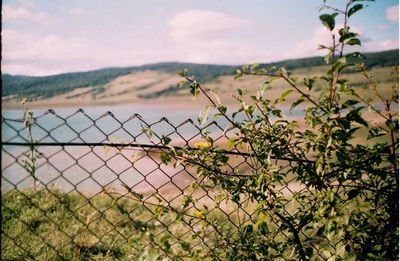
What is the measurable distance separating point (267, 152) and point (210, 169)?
316mm

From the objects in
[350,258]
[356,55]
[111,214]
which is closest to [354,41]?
[356,55]

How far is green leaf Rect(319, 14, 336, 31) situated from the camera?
4.62ft

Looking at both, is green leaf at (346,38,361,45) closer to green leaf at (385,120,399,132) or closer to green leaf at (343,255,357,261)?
green leaf at (385,120,399,132)

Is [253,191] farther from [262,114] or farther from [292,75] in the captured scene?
[292,75]

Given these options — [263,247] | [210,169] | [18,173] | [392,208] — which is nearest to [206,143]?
[210,169]

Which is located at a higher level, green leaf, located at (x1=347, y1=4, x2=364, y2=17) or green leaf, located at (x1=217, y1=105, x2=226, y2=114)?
green leaf, located at (x1=347, y1=4, x2=364, y2=17)

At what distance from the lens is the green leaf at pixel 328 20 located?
141 centimetres

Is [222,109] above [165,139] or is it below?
above

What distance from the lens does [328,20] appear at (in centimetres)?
141

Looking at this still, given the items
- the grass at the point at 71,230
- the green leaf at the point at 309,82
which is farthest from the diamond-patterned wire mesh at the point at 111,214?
the green leaf at the point at 309,82

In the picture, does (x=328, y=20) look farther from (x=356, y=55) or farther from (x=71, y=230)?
(x=71, y=230)

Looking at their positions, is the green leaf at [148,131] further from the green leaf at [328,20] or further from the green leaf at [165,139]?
the green leaf at [328,20]

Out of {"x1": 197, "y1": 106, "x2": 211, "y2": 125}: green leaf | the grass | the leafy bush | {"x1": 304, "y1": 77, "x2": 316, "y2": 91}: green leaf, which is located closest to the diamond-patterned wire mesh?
the grass

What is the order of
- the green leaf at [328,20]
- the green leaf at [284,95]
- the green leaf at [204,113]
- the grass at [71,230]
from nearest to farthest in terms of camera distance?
the green leaf at [328,20] → the green leaf at [284,95] → the green leaf at [204,113] → the grass at [71,230]
